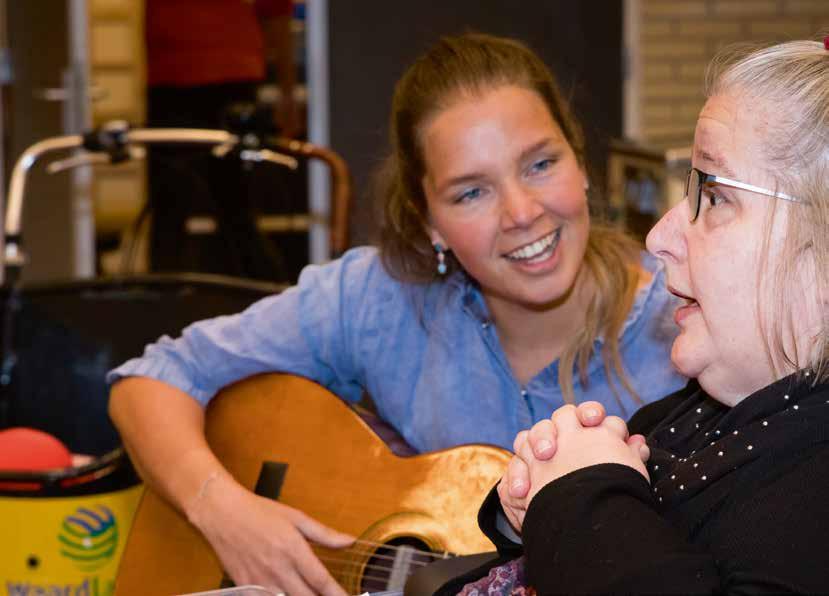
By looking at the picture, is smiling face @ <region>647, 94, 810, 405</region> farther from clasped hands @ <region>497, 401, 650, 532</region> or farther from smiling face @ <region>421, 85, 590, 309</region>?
smiling face @ <region>421, 85, 590, 309</region>

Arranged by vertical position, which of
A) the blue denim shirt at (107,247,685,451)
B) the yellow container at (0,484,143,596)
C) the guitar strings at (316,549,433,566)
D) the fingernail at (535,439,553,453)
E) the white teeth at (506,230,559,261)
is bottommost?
the yellow container at (0,484,143,596)

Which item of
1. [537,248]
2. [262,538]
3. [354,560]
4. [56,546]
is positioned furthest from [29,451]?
[537,248]

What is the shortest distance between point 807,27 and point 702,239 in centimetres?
461

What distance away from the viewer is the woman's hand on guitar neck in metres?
1.70

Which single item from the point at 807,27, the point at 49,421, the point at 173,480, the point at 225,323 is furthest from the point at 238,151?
the point at 807,27

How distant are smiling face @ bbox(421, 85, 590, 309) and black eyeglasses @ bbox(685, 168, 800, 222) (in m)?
0.60

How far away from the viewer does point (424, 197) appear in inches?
76.0

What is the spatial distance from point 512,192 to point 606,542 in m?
0.82

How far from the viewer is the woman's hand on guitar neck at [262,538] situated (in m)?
1.70

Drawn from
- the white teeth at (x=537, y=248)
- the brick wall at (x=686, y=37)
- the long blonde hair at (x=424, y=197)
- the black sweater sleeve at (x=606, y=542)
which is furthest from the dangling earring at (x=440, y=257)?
the brick wall at (x=686, y=37)

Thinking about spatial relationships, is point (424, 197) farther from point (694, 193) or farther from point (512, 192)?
point (694, 193)

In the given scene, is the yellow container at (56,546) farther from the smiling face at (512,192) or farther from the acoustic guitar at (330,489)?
the smiling face at (512,192)

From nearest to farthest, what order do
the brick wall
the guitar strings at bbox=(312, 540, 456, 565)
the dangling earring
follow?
the guitar strings at bbox=(312, 540, 456, 565) → the dangling earring → the brick wall

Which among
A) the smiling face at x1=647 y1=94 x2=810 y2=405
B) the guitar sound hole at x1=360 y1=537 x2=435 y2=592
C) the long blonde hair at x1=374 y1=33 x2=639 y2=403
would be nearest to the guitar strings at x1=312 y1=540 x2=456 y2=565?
the guitar sound hole at x1=360 y1=537 x2=435 y2=592
